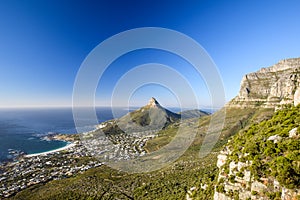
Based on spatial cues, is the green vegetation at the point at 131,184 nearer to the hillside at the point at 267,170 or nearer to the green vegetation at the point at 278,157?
the hillside at the point at 267,170

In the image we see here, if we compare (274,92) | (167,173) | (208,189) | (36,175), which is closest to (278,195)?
(208,189)

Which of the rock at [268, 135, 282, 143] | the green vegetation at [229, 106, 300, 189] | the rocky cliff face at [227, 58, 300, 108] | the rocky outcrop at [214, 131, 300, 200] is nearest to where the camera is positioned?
the green vegetation at [229, 106, 300, 189]

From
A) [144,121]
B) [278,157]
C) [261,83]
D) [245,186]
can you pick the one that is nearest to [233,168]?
[245,186]

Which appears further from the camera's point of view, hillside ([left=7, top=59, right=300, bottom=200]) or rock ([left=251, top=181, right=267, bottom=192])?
hillside ([left=7, top=59, right=300, bottom=200])

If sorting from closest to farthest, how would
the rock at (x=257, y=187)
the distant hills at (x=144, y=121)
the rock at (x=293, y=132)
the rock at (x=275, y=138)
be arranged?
1. the rock at (x=257, y=187)
2. the rock at (x=293, y=132)
3. the rock at (x=275, y=138)
4. the distant hills at (x=144, y=121)

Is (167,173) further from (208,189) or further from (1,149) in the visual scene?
(1,149)

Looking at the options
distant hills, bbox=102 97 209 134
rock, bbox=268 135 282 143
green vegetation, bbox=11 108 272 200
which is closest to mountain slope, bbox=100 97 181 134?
distant hills, bbox=102 97 209 134

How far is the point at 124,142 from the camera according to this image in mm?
94500

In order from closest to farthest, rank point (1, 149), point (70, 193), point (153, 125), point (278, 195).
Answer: point (278, 195)
point (70, 193)
point (1, 149)
point (153, 125)

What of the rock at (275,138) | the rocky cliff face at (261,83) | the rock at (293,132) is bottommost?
the rock at (275,138)

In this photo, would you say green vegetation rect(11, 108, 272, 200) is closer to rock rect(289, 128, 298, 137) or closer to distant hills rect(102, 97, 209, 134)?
rock rect(289, 128, 298, 137)

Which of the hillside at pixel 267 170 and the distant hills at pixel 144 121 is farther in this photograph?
the distant hills at pixel 144 121

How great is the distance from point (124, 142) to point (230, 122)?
52.3 m

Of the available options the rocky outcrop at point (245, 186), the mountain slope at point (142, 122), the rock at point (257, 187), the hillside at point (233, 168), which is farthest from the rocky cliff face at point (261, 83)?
the rock at point (257, 187)
